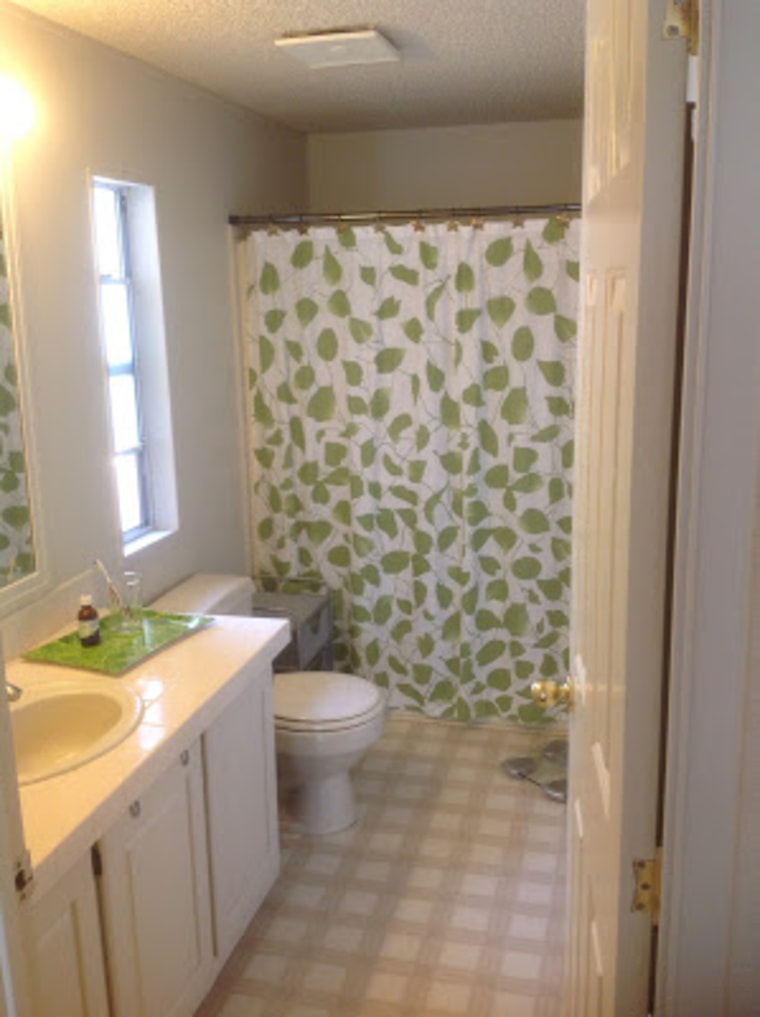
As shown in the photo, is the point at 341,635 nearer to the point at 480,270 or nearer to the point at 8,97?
the point at 480,270

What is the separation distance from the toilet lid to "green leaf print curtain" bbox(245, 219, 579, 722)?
67 cm

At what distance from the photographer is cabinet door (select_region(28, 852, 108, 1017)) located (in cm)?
158

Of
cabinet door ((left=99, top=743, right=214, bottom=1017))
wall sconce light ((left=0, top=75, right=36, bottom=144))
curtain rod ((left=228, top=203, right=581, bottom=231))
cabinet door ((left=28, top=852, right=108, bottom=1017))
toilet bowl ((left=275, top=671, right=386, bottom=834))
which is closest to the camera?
cabinet door ((left=28, top=852, right=108, bottom=1017))

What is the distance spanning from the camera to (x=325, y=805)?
122 inches

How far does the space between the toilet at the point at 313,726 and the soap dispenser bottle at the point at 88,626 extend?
1.60 ft

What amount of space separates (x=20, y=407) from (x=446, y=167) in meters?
2.72

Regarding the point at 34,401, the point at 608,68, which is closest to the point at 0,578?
the point at 34,401

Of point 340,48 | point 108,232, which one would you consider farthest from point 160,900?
point 340,48

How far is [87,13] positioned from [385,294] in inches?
56.2

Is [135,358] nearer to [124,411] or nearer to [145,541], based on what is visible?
[124,411]

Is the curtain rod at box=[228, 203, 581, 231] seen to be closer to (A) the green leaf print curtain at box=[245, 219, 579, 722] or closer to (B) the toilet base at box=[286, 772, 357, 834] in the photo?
(A) the green leaf print curtain at box=[245, 219, 579, 722]

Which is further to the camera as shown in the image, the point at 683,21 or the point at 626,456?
the point at 626,456

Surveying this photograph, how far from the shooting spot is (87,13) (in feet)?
7.93

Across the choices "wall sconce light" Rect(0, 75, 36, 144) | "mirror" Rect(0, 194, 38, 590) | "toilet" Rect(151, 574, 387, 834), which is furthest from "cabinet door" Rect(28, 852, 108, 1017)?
"wall sconce light" Rect(0, 75, 36, 144)
